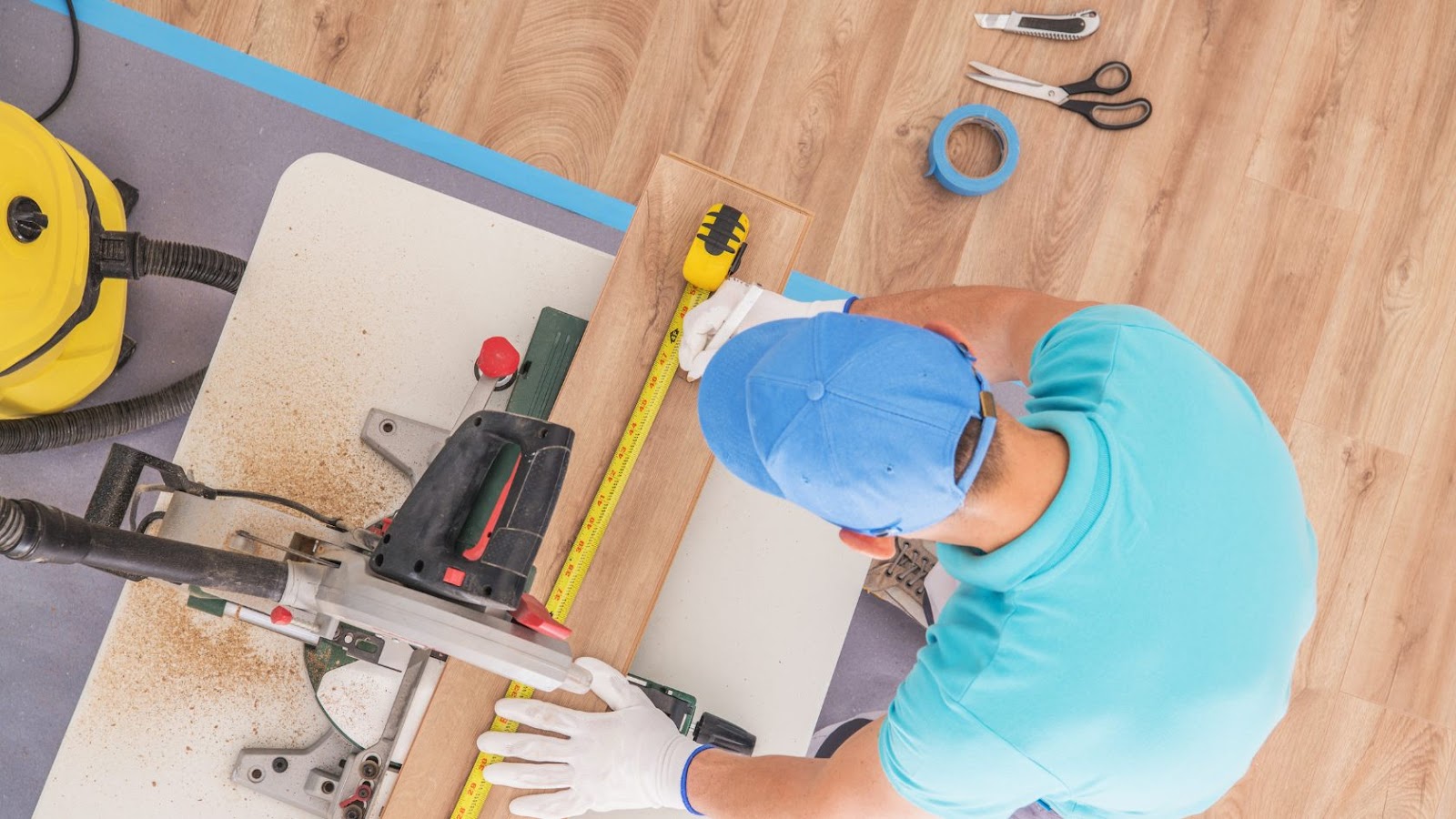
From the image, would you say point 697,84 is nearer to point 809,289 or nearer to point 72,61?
point 809,289

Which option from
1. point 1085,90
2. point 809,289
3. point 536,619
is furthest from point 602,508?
point 1085,90

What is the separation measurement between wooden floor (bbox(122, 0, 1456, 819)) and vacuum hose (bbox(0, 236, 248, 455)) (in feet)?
2.41

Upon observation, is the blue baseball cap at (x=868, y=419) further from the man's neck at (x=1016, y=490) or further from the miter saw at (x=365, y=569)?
the miter saw at (x=365, y=569)

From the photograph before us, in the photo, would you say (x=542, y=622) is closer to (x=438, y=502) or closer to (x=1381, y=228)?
(x=438, y=502)

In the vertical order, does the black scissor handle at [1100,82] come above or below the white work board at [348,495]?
above

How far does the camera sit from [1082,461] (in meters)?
1.07

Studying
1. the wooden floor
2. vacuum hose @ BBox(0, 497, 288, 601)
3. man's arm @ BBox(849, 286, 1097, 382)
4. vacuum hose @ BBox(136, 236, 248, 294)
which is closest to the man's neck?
man's arm @ BBox(849, 286, 1097, 382)

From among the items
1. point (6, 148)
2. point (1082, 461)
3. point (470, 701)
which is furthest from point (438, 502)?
point (6, 148)

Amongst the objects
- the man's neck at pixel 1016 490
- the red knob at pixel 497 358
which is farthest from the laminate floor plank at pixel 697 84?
the man's neck at pixel 1016 490

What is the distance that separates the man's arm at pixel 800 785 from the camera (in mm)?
1314

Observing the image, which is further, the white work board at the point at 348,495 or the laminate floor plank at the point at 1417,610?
the laminate floor plank at the point at 1417,610

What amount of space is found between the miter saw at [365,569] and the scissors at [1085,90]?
172cm

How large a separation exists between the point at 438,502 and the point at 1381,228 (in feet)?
8.91

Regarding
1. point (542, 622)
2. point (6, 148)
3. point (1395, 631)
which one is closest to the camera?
point (542, 622)
